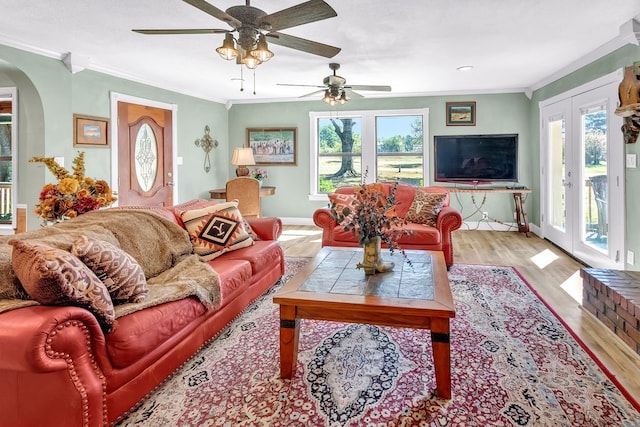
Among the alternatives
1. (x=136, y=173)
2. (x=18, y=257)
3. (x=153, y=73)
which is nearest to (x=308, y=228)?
(x=136, y=173)

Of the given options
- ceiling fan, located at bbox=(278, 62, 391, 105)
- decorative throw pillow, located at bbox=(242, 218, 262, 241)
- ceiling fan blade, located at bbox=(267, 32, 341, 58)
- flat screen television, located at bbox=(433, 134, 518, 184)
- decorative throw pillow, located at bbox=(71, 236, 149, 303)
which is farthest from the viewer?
flat screen television, located at bbox=(433, 134, 518, 184)

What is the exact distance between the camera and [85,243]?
1.91 metres

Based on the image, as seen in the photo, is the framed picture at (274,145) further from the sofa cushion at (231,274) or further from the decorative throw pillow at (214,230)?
the sofa cushion at (231,274)

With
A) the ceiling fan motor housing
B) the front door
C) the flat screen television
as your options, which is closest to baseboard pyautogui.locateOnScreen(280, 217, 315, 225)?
the front door

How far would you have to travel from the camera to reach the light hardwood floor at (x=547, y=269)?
2332 mm

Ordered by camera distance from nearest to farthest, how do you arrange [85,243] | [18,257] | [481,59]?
[18,257] < [85,243] < [481,59]

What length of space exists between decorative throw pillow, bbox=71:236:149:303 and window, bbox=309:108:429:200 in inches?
216

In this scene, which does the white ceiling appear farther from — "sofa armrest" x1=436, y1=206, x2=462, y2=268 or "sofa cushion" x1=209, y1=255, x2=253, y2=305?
"sofa cushion" x1=209, y1=255, x2=253, y2=305

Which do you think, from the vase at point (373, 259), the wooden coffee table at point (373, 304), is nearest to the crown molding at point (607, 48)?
the wooden coffee table at point (373, 304)

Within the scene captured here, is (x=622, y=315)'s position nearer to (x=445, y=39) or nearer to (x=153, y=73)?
(x=445, y=39)

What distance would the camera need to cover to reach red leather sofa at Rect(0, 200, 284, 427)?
4.71 feet

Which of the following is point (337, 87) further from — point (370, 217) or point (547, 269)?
point (547, 269)

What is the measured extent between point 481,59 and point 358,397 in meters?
4.16

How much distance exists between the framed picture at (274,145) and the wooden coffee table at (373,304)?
5.26 m
